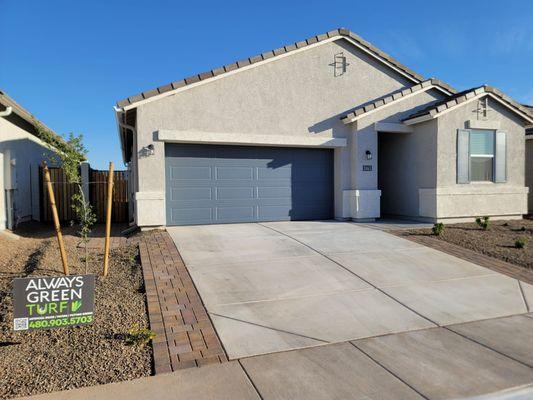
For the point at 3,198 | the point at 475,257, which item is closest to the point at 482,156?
the point at 475,257

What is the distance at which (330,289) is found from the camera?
5.73m

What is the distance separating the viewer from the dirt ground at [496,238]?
305 inches

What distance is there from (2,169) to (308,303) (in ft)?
32.0

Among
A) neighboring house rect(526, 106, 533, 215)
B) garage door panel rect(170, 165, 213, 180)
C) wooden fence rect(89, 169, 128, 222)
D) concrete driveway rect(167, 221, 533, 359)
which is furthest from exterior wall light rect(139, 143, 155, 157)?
neighboring house rect(526, 106, 533, 215)

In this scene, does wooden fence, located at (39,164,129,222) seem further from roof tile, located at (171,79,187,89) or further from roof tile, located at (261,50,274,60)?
roof tile, located at (261,50,274,60)

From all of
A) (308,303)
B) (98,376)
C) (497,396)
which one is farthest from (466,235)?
(98,376)

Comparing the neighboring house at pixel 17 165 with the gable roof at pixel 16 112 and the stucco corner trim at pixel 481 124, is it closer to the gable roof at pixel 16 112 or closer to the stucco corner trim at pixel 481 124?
the gable roof at pixel 16 112

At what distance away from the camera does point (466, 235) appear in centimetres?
942

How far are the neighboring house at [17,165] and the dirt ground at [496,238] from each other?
10118mm

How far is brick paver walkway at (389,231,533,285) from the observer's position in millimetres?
6727

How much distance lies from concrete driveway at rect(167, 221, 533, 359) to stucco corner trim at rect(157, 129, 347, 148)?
312 centimetres

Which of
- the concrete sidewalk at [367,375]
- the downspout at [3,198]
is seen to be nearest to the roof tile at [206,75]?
the downspout at [3,198]

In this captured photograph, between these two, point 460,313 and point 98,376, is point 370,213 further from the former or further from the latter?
point 98,376

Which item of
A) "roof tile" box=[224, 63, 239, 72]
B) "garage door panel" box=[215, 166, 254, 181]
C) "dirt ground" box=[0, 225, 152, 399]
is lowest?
"dirt ground" box=[0, 225, 152, 399]
